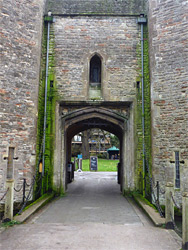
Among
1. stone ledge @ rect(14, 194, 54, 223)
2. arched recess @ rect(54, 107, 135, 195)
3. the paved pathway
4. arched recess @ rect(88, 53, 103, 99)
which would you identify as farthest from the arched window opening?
the paved pathway

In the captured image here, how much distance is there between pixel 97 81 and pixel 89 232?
21.9 ft

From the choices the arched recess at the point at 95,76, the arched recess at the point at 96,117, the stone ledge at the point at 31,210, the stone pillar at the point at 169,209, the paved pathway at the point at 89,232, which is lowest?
the paved pathway at the point at 89,232

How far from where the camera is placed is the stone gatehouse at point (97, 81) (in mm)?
8008

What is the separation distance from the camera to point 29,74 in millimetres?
8492

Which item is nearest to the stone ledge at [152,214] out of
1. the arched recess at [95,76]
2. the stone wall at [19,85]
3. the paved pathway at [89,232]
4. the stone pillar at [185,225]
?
the paved pathway at [89,232]

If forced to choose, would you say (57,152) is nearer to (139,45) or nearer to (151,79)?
(151,79)

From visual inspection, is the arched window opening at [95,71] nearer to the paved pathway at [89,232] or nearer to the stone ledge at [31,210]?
the stone ledge at [31,210]

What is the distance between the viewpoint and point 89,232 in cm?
496

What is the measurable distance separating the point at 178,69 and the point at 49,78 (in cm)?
485

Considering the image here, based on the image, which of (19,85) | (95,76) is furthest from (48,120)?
(95,76)

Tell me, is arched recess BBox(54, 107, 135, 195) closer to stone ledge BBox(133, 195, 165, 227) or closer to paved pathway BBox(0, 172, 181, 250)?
stone ledge BBox(133, 195, 165, 227)

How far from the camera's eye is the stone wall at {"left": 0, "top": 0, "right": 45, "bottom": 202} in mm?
7754

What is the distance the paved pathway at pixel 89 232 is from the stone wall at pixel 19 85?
6.38ft

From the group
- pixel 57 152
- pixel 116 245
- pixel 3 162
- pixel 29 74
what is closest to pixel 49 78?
pixel 29 74
